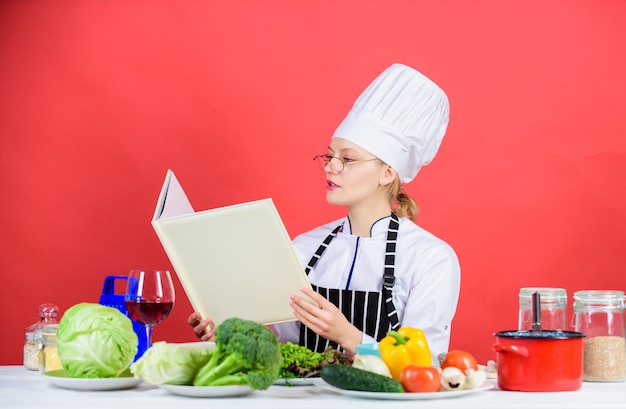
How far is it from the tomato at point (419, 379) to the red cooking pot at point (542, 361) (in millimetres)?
236

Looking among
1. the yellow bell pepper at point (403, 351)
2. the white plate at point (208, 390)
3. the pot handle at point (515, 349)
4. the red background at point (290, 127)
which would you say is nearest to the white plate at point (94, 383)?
the white plate at point (208, 390)

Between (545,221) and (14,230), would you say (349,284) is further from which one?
(14,230)

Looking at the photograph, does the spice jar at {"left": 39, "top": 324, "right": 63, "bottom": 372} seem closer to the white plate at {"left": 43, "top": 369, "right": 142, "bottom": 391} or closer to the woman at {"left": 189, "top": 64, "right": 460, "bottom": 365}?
the white plate at {"left": 43, "top": 369, "right": 142, "bottom": 391}

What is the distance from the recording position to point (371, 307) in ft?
9.88

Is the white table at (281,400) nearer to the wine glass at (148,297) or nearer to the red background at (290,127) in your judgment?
the wine glass at (148,297)

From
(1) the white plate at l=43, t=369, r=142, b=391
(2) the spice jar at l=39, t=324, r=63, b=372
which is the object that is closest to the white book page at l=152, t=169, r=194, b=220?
(2) the spice jar at l=39, t=324, r=63, b=372

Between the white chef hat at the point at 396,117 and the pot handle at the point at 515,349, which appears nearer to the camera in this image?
the pot handle at the point at 515,349

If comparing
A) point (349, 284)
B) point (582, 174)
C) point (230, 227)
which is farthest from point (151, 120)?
point (582, 174)

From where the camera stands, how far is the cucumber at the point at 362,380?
182cm

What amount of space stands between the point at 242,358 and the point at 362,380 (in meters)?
0.26

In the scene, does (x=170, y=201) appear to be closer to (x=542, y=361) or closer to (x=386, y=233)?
(x=386, y=233)

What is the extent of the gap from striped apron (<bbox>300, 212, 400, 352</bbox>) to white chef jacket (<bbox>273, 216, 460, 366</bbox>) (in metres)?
0.04

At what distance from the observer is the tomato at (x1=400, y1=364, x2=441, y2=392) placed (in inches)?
72.0

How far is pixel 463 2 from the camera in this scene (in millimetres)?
4117
